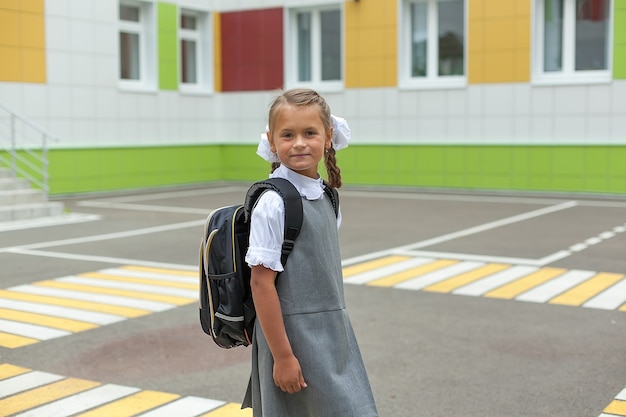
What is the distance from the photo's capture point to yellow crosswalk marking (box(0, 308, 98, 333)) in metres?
6.39

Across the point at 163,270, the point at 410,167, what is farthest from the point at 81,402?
the point at 410,167

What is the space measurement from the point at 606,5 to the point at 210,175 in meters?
9.77

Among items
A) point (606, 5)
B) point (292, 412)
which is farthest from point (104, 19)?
point (292, 412)

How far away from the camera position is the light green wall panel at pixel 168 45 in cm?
1936

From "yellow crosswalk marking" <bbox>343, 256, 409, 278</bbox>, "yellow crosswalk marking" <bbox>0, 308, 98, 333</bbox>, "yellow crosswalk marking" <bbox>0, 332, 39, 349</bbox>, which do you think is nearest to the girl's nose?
"yellow crosswalk marking" <bbox>0, 332, 39, 349</bbox>

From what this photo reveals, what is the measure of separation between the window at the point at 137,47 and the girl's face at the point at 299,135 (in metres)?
16.5

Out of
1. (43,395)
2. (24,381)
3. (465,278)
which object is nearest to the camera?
(43,395)

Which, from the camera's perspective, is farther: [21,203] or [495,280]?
[21,203]

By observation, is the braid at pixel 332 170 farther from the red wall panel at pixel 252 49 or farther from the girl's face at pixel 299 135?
the red wall panel at pixel 252 49

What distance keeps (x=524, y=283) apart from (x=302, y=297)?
18.5ft

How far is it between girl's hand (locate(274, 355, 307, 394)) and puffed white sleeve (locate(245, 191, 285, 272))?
296mm

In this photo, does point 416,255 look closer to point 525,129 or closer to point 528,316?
point 528,316

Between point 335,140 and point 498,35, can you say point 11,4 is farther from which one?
point 335,140

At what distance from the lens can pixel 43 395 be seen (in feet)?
15.8
